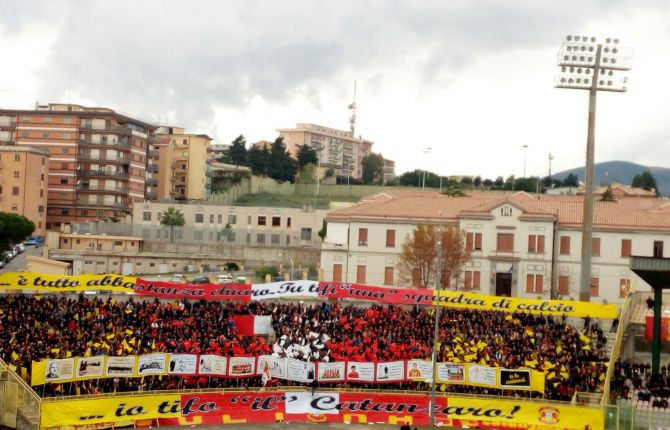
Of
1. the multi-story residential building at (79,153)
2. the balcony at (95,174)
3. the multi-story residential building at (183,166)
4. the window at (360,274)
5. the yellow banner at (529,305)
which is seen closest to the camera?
the yellow banner at (529,305)

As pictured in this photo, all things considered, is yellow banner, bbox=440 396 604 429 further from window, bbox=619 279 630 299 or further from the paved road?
the paved road

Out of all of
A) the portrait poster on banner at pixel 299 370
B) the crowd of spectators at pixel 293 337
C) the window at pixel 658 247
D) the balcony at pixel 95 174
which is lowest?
the portrait poster on banner at pixel 299 370

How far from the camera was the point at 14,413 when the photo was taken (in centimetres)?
4194

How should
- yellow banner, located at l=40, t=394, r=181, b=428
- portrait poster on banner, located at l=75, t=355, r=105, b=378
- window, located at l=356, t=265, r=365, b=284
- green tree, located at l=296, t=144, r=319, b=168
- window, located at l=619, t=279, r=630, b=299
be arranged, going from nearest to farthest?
yellow banner, located at l=40, t=394, r=181, b=428 → portrait poster on banner, located at l=75, t=355, r=105, b=378 → window, located at l=619, t=279, r=630, b=299 → window, located at l=356, t=265, r=365, b=284 → green tree, located at l=296, t=144, r=319, b=168

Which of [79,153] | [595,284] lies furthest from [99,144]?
[595,284]

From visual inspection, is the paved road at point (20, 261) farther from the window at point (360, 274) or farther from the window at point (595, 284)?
the window at point (595, 284)

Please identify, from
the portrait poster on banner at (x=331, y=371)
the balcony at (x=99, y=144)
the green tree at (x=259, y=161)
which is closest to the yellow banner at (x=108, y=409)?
the portrait poster on banner at (x=331, y=371)

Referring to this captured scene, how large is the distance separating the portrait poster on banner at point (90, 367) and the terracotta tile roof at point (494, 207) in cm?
3564

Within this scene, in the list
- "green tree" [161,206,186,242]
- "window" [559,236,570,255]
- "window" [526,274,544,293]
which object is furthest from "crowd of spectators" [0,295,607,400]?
"green tree" [161,206,186,242]

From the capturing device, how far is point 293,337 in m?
54.4

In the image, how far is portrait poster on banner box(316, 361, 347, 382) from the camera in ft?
161

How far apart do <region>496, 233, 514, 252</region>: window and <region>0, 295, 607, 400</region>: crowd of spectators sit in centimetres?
1580

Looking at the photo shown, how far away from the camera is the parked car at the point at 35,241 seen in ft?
359

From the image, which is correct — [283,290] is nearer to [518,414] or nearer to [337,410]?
[337,410]
